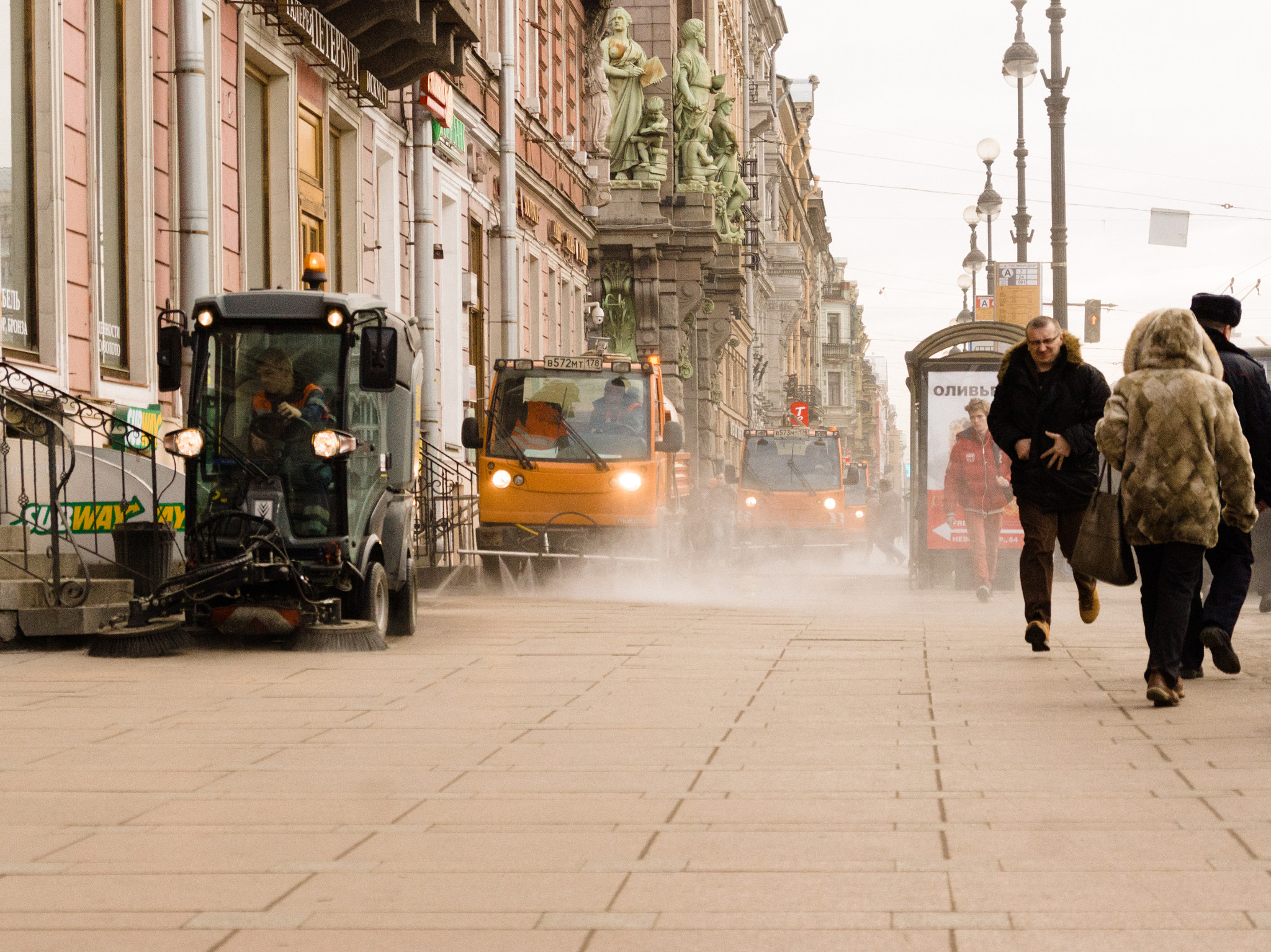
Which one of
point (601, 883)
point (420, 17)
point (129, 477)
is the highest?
point (420, 17)

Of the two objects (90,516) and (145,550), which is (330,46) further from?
(145,550)

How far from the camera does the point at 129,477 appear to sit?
44.9 feet

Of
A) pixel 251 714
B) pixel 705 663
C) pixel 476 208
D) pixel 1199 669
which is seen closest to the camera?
pixel 251 714

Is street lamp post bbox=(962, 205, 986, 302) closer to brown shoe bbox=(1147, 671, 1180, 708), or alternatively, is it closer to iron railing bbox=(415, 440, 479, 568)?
iron railing bbox=(415, 440, 479, 568)

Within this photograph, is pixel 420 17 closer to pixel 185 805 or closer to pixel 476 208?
pixel 476 208

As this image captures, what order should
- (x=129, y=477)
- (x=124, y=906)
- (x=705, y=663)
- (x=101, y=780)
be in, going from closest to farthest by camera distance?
(x=124, y=906) → (x=101, y=780) → (x=705, y=663) → (x=129, y=477)

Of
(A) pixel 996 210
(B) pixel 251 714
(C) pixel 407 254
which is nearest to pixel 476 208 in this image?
(C) pixel 407 254

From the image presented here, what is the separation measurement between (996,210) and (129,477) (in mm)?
30582

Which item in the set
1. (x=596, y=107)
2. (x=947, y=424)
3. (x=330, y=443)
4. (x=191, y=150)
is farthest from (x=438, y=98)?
(x=596, y=107)

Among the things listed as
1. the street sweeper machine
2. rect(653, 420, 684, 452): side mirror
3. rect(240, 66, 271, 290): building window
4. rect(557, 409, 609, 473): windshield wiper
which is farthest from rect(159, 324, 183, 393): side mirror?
rect(653, 420, 684, 452): side mirror

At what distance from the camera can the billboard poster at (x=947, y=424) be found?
70.8 feet

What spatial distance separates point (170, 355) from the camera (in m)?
12.1

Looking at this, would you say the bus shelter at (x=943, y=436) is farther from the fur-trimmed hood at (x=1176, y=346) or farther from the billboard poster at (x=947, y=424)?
the fur-trimmed hood at (x=1176, y=346)

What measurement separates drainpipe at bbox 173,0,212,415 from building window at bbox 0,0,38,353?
6.14 feet
